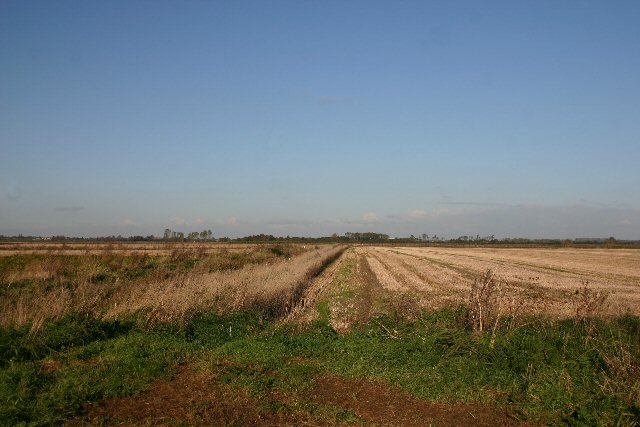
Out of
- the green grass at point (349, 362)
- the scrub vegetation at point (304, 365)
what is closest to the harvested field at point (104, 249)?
the scrub vegetation at point (304, 365)

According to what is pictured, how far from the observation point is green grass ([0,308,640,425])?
7.75 meters

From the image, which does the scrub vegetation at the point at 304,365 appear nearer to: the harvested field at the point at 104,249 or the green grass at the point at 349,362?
the green grass at the point at 349,362

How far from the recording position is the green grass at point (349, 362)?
25.4 feet

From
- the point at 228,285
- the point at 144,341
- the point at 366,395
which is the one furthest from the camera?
the point at 228,285

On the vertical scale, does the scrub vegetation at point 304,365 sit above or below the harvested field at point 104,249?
below

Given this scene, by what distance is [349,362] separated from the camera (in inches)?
404

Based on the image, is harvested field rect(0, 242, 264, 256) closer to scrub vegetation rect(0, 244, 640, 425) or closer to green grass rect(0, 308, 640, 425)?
scrub vegetation rect(0, 244, 640, 425)

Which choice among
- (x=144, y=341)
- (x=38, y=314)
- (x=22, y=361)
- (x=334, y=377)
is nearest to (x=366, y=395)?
(x=334, y=377)

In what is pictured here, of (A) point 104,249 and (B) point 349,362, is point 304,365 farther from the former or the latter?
(A) point 104,249

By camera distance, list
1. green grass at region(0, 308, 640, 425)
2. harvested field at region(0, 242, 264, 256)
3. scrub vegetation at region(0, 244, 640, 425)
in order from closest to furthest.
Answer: scrub vegetation at region(0, 244, 640, 425) → green grass at region(0, 308, 640, 425) → harvested field at region(0, 242, 264, 256)

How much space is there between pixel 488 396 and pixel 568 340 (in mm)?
3124

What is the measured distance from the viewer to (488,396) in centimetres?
846

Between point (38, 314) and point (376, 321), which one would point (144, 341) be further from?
point (376, 321)

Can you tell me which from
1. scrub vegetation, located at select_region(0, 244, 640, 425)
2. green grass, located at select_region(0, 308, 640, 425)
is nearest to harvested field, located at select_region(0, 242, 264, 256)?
scrub vegetation, located at select_region(0, 244, 640, 425)
